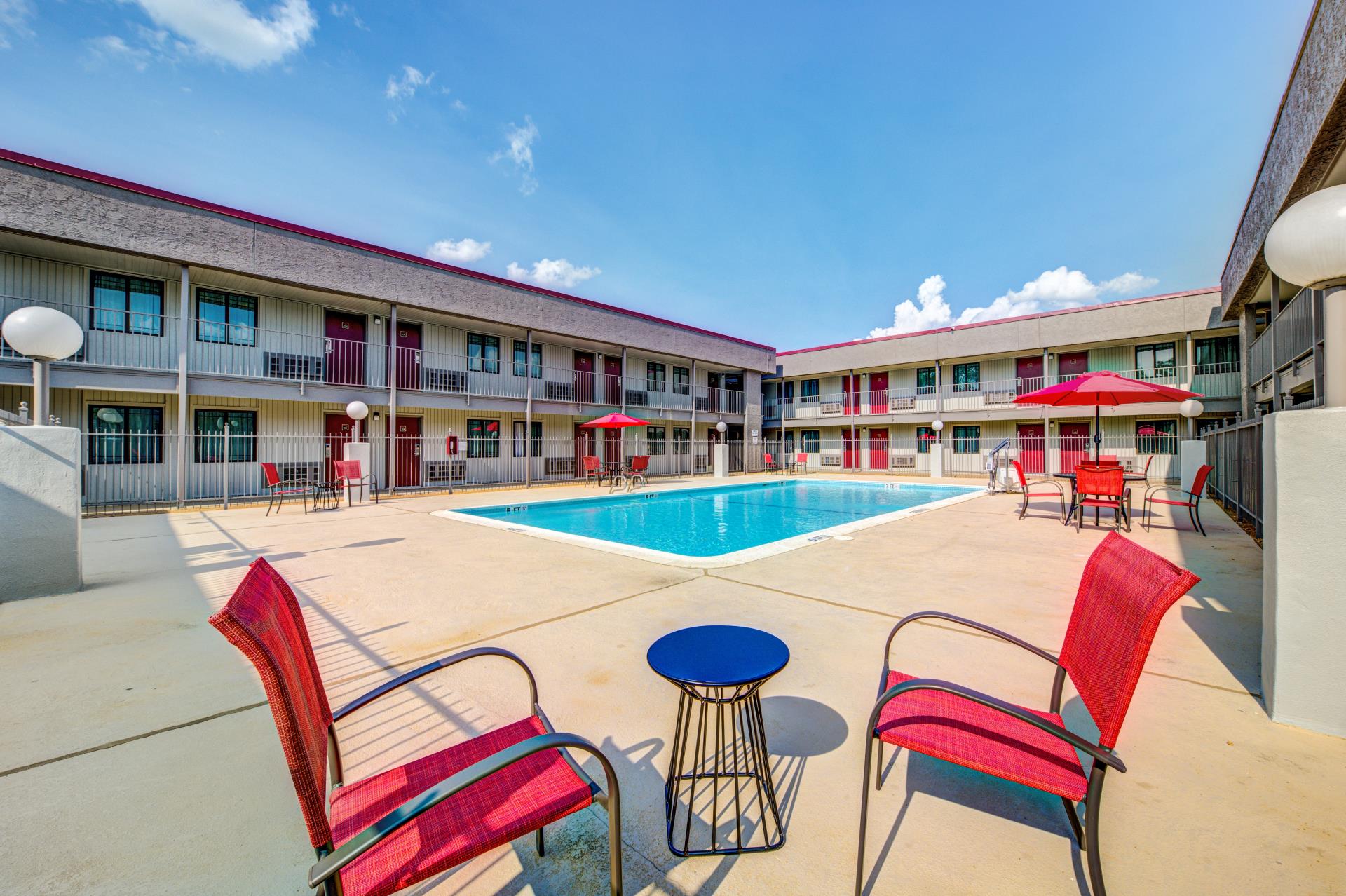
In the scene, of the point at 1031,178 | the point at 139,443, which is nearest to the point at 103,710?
the point at 139,443

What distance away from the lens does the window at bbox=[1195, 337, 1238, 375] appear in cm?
1881

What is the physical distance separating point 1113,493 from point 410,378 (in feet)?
57.8

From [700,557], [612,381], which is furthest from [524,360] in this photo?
[700,557]

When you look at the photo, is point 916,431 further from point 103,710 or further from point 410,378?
point 103,710

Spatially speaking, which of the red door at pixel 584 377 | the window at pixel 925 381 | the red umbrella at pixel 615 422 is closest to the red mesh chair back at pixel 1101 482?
the red umbrella at pixel 615 422

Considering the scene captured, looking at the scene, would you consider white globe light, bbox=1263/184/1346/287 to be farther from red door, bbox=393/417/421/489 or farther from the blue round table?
red door, bbox=393/417/421/489

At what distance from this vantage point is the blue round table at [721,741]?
5.53 ft

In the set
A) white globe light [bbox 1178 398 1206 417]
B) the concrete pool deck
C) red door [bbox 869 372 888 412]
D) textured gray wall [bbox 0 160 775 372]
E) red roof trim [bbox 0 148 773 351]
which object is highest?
red roof trim [bbox 0 148 773 351]

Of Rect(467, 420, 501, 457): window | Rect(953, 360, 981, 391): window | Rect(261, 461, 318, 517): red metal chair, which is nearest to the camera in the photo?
Rect(261, 461, 318, 517): red metal chair

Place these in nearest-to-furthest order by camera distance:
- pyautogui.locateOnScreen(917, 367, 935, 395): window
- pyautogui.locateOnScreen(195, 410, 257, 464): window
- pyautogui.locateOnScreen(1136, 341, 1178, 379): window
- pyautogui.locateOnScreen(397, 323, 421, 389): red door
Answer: pyautogui.locateOnScreen(195, 410, 257, 464): window → pyautogui.locateOnScreen(397, 323, 421, 389): red door → pyautogui.locateOnScreen(1136, 341, 1178, 379): window → pyautogui.locateOnScreen(917, 367, 935, 395): window

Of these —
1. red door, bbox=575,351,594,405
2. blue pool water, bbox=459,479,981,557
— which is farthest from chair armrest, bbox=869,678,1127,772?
red door, bbox=575,351,594,405

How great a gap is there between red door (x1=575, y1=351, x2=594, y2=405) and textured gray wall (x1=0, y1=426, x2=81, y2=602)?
15376 mm

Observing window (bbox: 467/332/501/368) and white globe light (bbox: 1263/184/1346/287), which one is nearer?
white globe light (bbox: 1263/184/1346/287)

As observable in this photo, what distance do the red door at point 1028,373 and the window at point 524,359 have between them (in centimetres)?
2035
